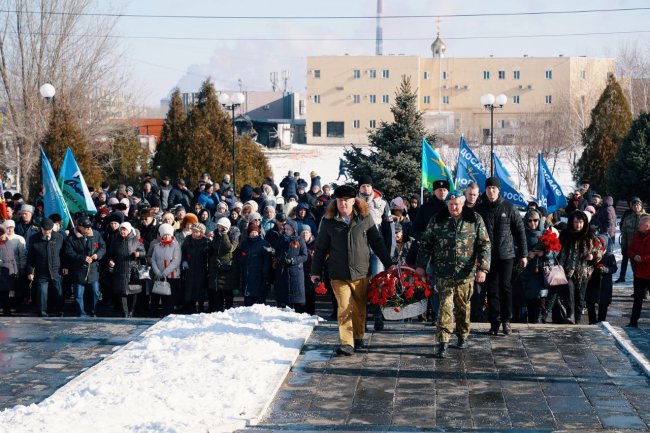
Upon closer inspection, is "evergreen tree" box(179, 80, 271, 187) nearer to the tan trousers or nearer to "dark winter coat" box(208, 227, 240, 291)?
"dark winter coat" box(208, 227, 240, 291)

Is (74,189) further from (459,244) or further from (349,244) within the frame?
(459,244)

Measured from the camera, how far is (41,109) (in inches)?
1548

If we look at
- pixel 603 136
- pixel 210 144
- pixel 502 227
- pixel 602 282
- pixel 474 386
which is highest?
pixel 603 136

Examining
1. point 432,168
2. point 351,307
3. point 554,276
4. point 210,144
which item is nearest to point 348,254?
point 351,307

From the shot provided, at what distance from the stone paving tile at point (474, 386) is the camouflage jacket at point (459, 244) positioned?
93 centimetres

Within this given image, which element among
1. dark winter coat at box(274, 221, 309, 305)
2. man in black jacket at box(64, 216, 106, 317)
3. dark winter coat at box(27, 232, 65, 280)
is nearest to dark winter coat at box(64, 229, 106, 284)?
man in black jacket at box(64, 216, 106, 317)

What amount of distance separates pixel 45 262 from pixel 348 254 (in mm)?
6387

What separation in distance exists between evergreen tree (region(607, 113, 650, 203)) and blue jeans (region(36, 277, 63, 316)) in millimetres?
20827

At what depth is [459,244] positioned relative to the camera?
10398 millimetres

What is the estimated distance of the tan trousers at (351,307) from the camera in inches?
416

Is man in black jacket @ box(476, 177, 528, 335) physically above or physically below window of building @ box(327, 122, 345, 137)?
below

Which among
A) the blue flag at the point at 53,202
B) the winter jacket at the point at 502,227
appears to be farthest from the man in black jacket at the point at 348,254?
the blue flag at the point at 53,202

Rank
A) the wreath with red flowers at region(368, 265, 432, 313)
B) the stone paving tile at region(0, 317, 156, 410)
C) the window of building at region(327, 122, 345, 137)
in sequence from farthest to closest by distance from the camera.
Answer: the window of building at region(327, 122, 345, 137), the wreath with red flowers at region(368, 265, 432, 313), the stone paving tile at region(0, 317, 156, 410)

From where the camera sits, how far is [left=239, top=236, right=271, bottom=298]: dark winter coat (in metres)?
14.7
